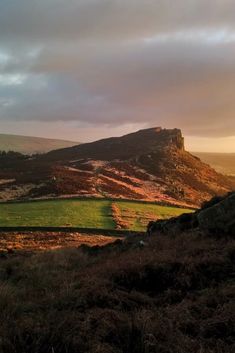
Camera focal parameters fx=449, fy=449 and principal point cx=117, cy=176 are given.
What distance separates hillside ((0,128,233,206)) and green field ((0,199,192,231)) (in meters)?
6.49

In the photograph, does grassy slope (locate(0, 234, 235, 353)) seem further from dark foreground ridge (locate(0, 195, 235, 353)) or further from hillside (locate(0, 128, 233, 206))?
hillside (locate(0, 128, 233, 206))

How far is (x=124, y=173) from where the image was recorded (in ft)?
330

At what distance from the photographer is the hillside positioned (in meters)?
74.7

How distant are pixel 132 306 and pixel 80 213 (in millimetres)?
46492

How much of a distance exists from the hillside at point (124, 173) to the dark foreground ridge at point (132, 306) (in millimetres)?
55414

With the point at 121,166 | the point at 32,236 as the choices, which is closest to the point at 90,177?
the point at 121,166

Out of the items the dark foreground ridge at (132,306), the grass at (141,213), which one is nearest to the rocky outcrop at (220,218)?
the dark foreground ridge at (132,306)

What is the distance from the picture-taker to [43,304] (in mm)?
9227

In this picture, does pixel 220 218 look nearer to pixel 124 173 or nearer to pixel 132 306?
pixel 132 306

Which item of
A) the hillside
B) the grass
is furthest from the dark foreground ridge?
the hillside

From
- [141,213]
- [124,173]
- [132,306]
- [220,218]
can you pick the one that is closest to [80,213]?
[141,213]

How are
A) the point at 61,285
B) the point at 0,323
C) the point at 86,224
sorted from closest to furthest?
1. the point at 0,323
2. the point at 61,285
3. the point at 86,224

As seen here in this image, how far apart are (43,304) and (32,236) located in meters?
32.9

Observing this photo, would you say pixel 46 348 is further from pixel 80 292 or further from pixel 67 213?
pixel 67 213
